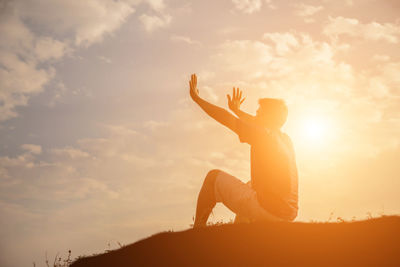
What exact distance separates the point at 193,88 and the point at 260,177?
1760 mm

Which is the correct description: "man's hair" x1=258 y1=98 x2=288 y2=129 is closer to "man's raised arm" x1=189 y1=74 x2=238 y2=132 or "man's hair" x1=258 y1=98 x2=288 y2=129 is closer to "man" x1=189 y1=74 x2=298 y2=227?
"man" x1=189 y1=74 x2=298 y2=227

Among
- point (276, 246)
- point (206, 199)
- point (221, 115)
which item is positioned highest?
point (221, 115)

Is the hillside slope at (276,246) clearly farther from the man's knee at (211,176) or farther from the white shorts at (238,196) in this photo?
the man's knee at (211,176)

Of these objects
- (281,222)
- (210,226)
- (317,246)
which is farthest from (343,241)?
(210,226)

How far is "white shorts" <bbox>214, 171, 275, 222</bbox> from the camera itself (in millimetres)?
6793

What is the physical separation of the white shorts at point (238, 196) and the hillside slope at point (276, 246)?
0.32 meters

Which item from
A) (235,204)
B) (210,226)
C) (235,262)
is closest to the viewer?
(235,262)

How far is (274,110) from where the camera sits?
712 centimetres

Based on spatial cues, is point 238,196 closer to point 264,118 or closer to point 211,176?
point 211,176

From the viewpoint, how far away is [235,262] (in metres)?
6.39

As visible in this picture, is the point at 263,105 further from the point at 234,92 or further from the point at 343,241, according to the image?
the point at 343,241

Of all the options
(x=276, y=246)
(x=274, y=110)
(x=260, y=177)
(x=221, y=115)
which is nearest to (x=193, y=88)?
(x=221, y=115)

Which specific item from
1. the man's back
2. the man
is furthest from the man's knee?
the man's back

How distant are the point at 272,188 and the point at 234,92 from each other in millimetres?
2018
